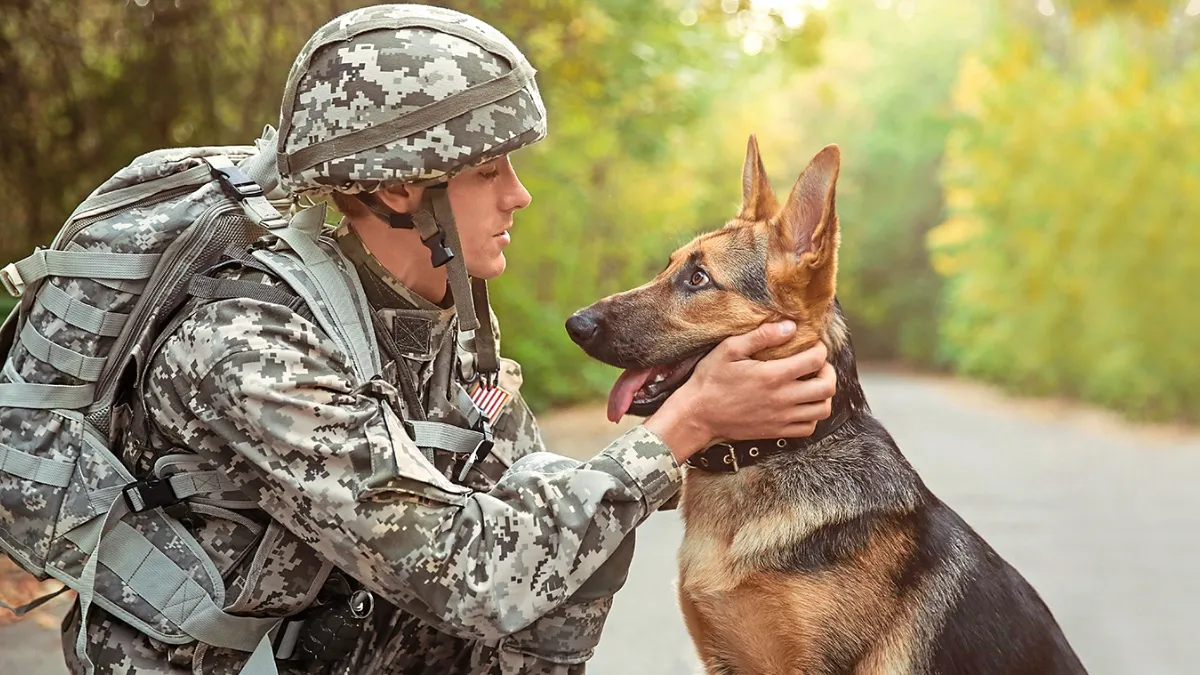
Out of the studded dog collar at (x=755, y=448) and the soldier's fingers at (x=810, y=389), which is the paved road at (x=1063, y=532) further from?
the soldier's fingers at (x=810, y=389)

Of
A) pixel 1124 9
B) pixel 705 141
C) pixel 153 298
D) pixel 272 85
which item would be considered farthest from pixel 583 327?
pixel 705 141

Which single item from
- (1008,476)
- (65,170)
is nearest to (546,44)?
(65,170)

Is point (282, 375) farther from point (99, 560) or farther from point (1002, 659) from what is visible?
point (1002, 659)

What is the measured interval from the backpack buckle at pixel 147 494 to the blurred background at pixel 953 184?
174cm

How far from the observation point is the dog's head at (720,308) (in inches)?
110

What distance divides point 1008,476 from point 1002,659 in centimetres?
835

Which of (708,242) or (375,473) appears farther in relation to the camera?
(708,242)

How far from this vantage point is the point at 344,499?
2182mm

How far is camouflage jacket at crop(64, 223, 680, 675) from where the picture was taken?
7.21 ft

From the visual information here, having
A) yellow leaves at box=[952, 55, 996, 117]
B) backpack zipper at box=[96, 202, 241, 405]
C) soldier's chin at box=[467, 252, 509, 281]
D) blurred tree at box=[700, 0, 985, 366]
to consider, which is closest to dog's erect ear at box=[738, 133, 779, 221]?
soldier's chin at box=[467, 252, 509, 281]

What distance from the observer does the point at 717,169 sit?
71.6ft

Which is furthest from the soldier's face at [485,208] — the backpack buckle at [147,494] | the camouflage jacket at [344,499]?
the backpack buckle at [147,494]

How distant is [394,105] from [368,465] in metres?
0.78

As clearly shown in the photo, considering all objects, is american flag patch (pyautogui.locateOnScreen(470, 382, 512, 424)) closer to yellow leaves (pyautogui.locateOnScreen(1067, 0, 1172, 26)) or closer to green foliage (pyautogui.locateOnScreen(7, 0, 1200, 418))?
green foliage (pyautogui.locateOnScreen(7, 0, 1200, 418))
